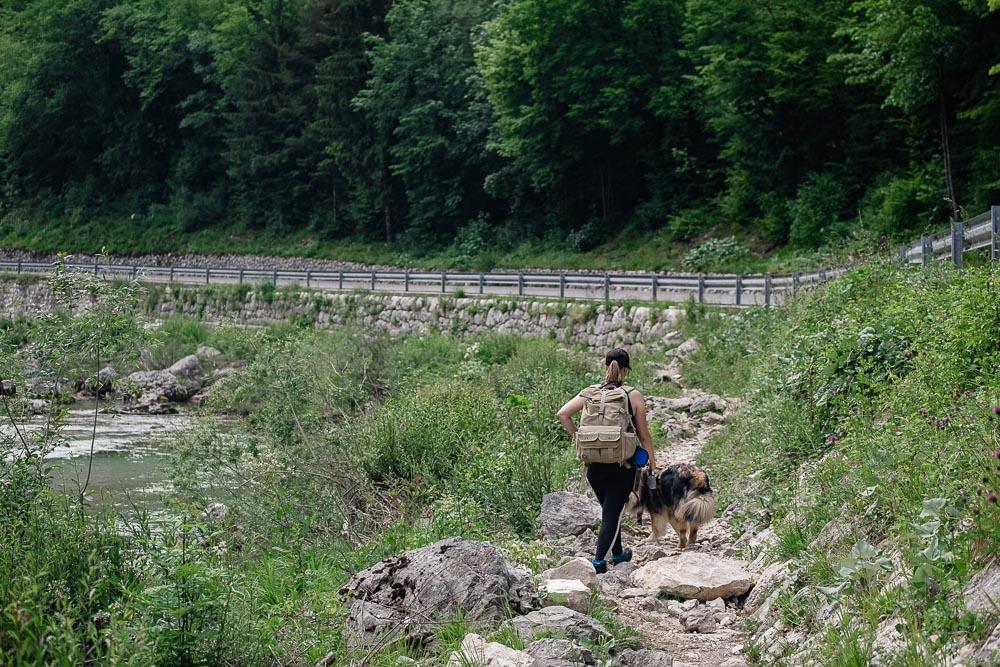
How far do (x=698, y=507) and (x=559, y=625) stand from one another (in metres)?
2.66

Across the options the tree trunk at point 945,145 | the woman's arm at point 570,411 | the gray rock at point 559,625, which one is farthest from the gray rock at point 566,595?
the tree trunk at point 945,145

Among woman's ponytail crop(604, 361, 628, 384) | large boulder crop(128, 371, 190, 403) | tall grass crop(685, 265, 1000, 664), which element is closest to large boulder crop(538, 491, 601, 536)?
tall grass crop(685, 265, 1000, 664)

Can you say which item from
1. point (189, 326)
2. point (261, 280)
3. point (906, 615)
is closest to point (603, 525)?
point (906, 615)

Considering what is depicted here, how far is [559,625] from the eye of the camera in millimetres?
5414

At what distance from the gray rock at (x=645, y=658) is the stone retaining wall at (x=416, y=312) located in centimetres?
931

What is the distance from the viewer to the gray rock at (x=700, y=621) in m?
5.95

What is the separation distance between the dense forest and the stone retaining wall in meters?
5.46

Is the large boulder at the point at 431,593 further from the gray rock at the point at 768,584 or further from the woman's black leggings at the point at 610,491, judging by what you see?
the gray rock at the point at 768,584

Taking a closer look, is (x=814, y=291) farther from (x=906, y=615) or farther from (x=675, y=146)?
(x=675, y=146)

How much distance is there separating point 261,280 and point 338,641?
31.2 meters

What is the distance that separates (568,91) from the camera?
38.1 meters

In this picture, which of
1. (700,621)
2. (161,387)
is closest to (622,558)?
(700,621)

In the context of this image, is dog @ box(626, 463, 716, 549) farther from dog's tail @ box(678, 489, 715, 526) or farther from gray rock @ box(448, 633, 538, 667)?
gray rock @ box(448, 633, 538, 667)

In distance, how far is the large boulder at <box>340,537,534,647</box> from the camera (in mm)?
5633
